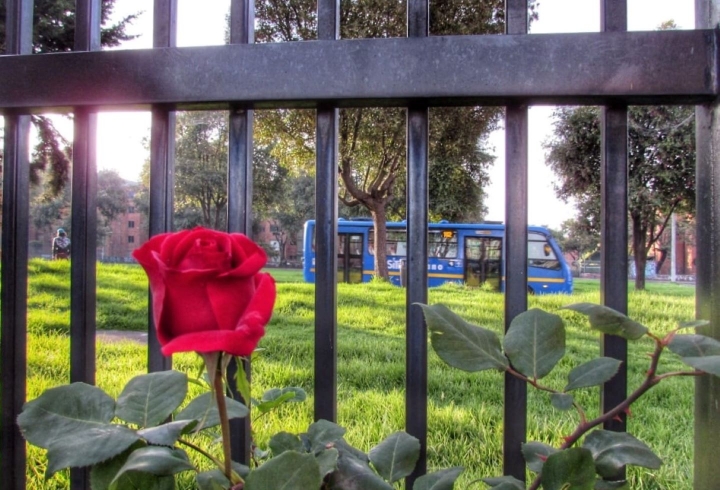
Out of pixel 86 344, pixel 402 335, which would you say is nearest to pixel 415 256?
pixel 86 344

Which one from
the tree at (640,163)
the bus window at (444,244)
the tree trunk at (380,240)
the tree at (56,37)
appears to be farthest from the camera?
the bus window at (444,244)

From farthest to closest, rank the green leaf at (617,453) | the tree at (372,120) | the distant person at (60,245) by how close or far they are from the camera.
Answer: the tree at (372,120)
the distant person at (60,245)
the green leaf at (617,453)

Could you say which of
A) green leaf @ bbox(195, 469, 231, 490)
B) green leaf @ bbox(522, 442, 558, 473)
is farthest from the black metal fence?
green leaf @ bbox(195, 469, 231, 490)

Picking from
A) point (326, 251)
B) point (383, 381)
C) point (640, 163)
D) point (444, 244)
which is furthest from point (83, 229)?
point (444, 244)

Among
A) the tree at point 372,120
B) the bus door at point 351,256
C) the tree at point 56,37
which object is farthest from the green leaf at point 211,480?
the bus door at point 351,256

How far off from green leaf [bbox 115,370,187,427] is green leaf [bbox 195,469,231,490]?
5cm

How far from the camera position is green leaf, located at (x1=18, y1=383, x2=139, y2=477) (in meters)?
0.28

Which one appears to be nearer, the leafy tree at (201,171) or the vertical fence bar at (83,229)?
the vertical fence bar at (83,229)

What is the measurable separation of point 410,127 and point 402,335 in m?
2.99

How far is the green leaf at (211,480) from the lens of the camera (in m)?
0.29

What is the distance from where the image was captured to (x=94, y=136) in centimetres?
58

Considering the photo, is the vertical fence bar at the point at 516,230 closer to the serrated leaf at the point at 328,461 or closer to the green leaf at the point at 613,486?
the green leaf at the point at 613,486

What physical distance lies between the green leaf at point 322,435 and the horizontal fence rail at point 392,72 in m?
0.32

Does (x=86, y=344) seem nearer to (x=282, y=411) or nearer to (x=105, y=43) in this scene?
(x=282, y=411)
